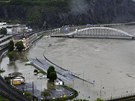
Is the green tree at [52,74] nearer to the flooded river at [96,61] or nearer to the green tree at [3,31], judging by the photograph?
the flooded river at [96,61]

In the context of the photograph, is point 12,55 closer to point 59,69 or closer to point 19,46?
point 19,46

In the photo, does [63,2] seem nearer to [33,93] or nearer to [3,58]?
[3,58]

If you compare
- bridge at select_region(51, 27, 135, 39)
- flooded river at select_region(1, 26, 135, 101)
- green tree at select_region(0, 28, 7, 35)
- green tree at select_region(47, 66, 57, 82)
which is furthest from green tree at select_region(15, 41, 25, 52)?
bridge at select_region(51, 27, 135, 39)

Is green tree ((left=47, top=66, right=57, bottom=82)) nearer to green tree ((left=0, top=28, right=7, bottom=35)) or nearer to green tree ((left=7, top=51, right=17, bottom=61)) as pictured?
green tree ((left=7, top=51, right=17, bottom=61))

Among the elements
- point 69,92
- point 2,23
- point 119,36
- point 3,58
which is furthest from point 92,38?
point 69,92

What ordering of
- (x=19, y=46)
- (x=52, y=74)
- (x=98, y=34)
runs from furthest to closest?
(x=98, y=34), (x=19, y=46), (x=52, y=74)

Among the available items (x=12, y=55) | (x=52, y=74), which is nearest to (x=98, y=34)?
(x=12, y=55)
